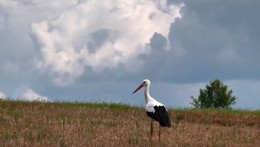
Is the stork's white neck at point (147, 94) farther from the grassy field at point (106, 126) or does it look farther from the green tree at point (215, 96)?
the green tree at point (215, 96)

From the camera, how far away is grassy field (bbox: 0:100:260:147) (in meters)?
17.1

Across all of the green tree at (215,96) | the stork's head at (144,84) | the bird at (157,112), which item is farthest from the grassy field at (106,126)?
the green tree at (215,96)

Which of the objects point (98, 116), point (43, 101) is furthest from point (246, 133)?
point (43, 101)

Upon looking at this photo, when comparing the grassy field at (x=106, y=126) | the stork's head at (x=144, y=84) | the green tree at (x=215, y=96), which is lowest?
the grassy field at (x=106, y=126)

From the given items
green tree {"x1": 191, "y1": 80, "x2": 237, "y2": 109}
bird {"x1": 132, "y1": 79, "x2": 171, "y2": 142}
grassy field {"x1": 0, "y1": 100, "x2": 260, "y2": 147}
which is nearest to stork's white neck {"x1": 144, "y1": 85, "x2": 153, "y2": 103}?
bird {"x1": 132, "y1": 79, "x2": 171, "y2": 142}

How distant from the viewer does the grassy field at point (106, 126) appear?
674 inches

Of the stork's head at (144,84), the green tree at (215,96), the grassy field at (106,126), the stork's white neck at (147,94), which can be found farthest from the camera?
the green tree at (215,96)

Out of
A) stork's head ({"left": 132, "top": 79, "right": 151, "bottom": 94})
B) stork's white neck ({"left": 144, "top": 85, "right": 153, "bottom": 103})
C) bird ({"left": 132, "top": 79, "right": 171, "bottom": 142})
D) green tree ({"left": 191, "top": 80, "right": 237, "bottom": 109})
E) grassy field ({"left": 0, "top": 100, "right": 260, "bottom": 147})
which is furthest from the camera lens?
green tree ({"left": 191, "top": 80, "right": 237, "bottom": 109})

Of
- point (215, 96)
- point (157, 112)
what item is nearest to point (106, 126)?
point (157, 112)

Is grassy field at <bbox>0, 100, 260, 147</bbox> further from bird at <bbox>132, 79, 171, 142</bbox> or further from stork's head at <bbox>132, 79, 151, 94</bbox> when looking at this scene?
stork's head at <bbox>132, 79, 151, 94</bbox>

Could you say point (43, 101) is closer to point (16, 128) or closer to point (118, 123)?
point (118, 123)

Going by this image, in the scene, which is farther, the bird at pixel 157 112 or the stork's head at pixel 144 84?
the stork's head at pixel 144 84

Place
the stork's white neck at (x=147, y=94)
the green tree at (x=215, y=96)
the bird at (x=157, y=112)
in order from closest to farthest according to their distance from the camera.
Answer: the bird at (x=157, y=112)
the stork's white neck at (x=147, y=94)
the green tree at (x=215, y=96)

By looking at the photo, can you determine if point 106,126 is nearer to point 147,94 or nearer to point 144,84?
point 144,84
